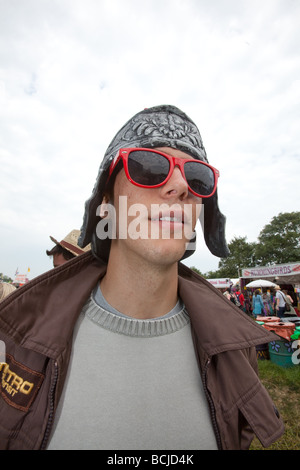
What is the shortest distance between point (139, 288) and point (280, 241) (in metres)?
49.3

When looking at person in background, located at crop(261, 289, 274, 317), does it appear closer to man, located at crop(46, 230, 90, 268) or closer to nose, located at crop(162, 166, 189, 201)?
man, located at crop(46, 230, 90, 268)

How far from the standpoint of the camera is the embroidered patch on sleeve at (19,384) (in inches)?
46.9

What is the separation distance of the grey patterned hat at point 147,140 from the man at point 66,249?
2128 millimetres

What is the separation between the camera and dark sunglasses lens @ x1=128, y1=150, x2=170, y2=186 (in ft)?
4.68

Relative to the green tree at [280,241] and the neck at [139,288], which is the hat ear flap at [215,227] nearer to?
the neck at [139,288]

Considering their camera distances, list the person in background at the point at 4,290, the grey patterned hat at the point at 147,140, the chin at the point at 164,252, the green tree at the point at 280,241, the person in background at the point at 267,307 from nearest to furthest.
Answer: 1. the chin at the point at 164,252
2. the grey patterned hat at the point at 147,140
3. the person in background at the point at 4,290
4. the person in background at the point at 267,307
5. the green tree at the point at 280,241

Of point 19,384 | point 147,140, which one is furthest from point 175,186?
point 19,384

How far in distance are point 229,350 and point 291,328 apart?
4875mm

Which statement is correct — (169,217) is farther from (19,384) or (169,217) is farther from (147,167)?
(19,384)

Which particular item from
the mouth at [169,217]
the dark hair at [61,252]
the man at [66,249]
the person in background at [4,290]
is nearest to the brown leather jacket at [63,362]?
the mouth at [169,217]

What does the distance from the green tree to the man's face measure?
47.2 m

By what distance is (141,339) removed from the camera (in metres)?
1.40

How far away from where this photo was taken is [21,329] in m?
1.30
